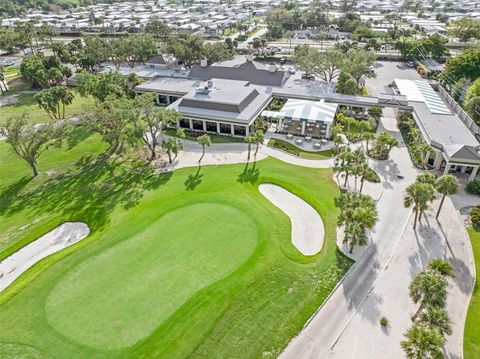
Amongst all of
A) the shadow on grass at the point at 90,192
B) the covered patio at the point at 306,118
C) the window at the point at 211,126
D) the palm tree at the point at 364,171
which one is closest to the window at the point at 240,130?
the window at the point at 211,126

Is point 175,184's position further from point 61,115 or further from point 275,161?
point 61,115

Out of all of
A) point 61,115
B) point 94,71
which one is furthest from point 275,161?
point 94,71

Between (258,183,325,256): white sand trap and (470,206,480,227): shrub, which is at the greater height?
(470,206,480,227): shrub

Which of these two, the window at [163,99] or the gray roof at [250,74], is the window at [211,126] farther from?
the gray roof at [250,74]

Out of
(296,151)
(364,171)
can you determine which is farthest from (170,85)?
(364,171)

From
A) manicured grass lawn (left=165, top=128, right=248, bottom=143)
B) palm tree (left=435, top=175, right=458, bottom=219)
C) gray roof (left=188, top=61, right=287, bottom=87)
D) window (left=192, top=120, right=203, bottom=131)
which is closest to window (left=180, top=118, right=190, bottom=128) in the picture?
window (left=192, top=120, right=203, bottom=131)

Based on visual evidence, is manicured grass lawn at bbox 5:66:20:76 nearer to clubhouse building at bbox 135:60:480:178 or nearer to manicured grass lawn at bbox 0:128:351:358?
clubhouse building at bbox 135:60:480:178
